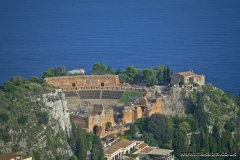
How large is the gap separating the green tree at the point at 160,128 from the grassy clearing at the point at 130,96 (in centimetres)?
586

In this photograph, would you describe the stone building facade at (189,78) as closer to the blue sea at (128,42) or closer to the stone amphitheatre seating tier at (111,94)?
the stone amphitheatre seating tier at (111,94)

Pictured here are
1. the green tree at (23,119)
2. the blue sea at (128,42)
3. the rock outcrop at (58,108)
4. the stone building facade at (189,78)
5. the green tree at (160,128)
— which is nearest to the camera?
the green tree at (23,119)

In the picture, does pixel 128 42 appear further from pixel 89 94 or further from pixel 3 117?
pixel 3 117

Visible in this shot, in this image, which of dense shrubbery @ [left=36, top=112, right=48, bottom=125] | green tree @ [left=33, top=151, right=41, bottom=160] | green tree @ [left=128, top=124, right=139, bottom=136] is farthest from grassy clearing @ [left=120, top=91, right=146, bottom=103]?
green tree @ [left=33, top=151, right=41, bottom=160]

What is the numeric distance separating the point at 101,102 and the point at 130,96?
8.86 ft

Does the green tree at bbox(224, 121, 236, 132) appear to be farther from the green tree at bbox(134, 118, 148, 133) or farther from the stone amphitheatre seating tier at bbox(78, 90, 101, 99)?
the stone amphitheatre seating tier at bbox(78, 90, 101, 99)

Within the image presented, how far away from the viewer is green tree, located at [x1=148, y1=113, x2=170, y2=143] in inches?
3248

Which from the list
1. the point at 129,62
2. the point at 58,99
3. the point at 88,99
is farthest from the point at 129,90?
the point at 129,62

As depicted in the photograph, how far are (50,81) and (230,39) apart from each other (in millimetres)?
68020

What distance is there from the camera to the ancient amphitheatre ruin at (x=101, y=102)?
8269 centimetres

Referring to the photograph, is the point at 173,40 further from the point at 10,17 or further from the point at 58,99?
the point at 58,99

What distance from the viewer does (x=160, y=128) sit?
8250cm

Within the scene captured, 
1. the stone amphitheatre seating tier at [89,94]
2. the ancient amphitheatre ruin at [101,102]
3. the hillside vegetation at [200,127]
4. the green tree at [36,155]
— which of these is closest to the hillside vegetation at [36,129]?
the green tree at [36,155]

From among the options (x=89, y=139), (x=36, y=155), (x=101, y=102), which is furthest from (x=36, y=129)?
(x=101, y=102)
